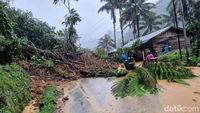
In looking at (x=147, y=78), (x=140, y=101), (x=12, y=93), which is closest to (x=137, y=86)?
(x=147, y=78)

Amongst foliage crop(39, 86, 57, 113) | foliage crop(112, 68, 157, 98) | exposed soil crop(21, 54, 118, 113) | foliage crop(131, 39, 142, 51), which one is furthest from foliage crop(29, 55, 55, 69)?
foliage crop(131, 39, 142, 51)

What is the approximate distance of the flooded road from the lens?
36.2 ft

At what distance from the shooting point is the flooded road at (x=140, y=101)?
11039mm

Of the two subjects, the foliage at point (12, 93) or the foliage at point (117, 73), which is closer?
the foliage at point (12, 93)

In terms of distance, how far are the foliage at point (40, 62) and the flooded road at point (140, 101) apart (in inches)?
281

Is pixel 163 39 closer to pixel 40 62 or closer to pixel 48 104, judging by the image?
pixel 40 62

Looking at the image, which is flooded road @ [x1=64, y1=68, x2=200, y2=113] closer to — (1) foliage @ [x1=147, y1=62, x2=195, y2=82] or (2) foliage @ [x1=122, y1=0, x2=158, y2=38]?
(1) foliage @ [x1=147, y1=62, x2=195, y2=82]

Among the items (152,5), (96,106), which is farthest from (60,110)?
(152,5)

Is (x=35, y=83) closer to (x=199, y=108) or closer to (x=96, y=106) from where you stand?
(x=96, y=106)

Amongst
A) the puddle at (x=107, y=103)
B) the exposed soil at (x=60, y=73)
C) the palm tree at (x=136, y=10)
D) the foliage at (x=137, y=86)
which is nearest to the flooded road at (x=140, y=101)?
the puddle at (x=107, y=103)

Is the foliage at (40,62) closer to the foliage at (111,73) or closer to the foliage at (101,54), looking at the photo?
the foliage at (111,73)

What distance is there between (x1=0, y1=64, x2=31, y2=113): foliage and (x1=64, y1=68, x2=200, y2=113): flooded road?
73.7 inches

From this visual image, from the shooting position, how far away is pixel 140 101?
12.0 meters

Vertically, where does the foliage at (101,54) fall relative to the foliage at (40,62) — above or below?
above
